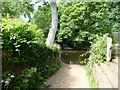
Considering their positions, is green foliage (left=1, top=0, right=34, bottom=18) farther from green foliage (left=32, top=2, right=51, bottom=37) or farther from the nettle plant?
the nettle plant

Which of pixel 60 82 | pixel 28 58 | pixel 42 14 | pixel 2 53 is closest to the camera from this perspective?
pixel 2 53

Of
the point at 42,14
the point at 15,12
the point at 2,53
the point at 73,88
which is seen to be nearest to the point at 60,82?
the point at 73,88

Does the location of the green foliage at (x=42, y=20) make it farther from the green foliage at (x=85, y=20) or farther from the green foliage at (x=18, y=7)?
the green foliage at (x=18, y=7)

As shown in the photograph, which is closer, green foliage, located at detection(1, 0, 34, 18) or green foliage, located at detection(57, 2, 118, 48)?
green foliage, located at detection(1, 0, 34, 18)

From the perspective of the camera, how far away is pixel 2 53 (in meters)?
2.84

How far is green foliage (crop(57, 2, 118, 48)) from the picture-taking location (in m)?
9.98

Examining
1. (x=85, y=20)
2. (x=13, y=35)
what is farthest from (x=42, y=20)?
(x=13, y=35)

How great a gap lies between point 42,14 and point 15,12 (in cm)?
336

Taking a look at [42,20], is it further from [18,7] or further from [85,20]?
[18,7]

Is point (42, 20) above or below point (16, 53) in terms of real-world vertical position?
above

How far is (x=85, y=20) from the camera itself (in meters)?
10.2

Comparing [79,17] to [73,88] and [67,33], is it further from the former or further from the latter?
[73,88]

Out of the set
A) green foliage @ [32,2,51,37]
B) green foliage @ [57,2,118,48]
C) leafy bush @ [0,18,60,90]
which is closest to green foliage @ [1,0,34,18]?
green foliage @ [32,2,51,37]

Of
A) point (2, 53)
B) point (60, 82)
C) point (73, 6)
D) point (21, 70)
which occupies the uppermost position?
point (73, 6)
